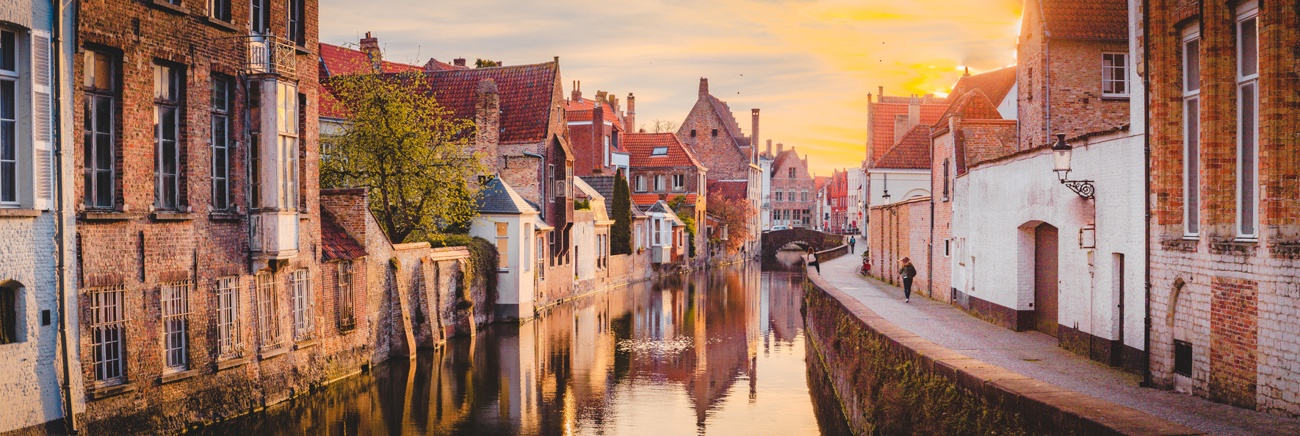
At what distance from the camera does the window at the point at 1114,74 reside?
76.6 ft

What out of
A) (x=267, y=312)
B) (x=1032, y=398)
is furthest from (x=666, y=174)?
(x=1032, y=398)

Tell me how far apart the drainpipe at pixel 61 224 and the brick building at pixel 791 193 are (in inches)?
3883

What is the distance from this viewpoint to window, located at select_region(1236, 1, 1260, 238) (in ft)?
34.0

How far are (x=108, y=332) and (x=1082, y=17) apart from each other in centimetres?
2056

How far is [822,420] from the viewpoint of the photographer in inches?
670

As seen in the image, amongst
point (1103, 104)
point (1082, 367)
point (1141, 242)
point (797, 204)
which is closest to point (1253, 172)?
point (1141, 242)

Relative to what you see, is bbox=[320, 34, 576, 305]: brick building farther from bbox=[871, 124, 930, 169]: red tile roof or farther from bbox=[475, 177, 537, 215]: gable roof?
bbox=[871, 124, 930, 169]: red tile roof

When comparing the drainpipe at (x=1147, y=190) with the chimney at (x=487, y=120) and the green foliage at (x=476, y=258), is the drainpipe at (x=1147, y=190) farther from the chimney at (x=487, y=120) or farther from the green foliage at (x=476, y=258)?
the chimney at (x=487, y=120)

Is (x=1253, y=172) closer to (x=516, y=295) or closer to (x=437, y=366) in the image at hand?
(x=437, y=366)

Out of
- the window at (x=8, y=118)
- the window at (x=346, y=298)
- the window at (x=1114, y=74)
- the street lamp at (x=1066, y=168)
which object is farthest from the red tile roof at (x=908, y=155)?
the window at (x=8, y=118)

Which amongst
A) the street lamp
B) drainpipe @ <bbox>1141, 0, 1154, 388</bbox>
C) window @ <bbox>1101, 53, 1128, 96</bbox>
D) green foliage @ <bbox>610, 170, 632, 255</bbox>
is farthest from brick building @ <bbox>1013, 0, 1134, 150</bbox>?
green foliage @ <bbox>610, 170, 632, 255</bbox>

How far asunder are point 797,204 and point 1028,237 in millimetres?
91193

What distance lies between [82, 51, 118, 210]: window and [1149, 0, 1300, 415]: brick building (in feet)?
42.1

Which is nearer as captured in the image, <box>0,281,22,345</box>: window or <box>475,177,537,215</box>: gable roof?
<box>0,281,22,345</box>: window
